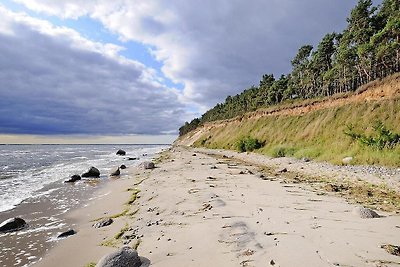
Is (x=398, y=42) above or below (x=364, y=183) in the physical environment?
above

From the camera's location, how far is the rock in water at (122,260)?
19.6ft

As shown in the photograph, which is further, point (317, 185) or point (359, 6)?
point (359, 6)

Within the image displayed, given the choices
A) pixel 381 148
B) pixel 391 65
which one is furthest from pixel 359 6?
pixel 381 148

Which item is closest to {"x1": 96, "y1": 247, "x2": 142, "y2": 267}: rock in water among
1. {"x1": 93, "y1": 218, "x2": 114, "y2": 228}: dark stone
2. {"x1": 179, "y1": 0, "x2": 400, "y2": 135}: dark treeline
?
{"x1": 93, "y1": 218, "x2": 114, "y2": 228}: dark stone

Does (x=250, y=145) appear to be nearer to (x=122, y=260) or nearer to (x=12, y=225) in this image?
(x=12, y=225)

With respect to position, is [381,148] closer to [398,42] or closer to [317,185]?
[317,185]

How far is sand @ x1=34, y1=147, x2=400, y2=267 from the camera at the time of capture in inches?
231

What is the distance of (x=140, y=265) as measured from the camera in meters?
6.25

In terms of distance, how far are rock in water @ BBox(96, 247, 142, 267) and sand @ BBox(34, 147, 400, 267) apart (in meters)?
0.42

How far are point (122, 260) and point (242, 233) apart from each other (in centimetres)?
310

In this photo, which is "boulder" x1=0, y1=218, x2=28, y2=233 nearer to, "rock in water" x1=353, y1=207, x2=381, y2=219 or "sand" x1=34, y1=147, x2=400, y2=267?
"sand" x1=34, y1=147, x2=400, y2=267

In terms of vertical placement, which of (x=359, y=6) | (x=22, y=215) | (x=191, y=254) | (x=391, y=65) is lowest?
(x=22, y=215)

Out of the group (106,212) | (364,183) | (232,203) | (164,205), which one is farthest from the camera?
(364,183)

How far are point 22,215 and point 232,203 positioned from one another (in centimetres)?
975
